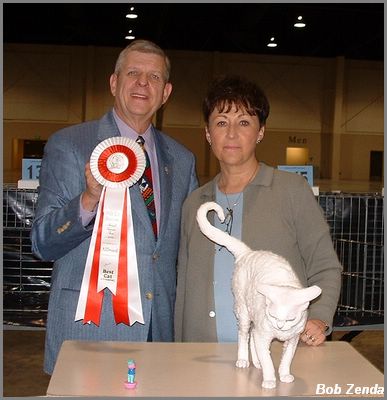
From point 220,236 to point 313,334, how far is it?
1.02 ft

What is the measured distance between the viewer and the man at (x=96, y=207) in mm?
1480

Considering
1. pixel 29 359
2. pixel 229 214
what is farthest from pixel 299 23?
pixel 229 214

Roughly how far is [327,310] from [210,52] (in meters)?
13.1

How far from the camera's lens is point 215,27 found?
40.2 ft

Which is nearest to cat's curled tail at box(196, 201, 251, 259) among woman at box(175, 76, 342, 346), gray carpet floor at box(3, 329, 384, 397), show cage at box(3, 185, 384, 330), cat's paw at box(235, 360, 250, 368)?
woman at box(175, 76, 342, 346)

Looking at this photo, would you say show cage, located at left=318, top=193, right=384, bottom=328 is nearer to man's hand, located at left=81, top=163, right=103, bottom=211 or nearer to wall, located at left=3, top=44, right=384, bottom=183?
man's hand, located at left=81, top=163, right=103, bottom=211

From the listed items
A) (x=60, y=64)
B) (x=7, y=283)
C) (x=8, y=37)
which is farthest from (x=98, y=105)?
(x=7, y=283)

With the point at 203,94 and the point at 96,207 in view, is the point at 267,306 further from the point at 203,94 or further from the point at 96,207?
the point at 203,94

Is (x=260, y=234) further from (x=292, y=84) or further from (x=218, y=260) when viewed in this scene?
(x=292, y=84)

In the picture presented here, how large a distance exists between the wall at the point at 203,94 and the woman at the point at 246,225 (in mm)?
11846

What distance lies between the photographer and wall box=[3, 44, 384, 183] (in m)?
13.4

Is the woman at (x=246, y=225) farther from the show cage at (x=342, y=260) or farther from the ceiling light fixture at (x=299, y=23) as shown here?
the ceiling light fixture at (x=299, y=23)

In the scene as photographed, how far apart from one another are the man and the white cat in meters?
0.36

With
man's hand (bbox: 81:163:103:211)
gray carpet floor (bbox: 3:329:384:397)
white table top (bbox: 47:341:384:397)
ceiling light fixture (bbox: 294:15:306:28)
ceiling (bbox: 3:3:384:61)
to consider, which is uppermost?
ceiling (bbox: 3:3:384:61)
